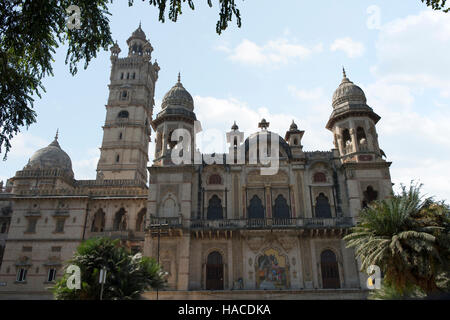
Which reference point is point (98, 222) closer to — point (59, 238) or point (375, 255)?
point (59, 238)

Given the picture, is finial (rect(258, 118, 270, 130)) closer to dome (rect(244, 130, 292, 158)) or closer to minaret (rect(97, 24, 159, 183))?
dome (rect(244, 130, 292, 158))

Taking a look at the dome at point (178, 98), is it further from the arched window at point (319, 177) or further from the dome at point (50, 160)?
the dome at point (50, 160)

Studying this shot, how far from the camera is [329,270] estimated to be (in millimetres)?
29344

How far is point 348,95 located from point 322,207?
11.3 metres

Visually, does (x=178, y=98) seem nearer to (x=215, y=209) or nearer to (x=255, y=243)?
(x=215, y=209)

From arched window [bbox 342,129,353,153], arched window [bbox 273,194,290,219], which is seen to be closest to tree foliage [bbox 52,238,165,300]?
arched window [bbox 273,194,290,219]

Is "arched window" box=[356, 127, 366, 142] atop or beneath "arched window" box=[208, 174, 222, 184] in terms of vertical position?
atop

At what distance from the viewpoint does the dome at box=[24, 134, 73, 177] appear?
45062 millimetres

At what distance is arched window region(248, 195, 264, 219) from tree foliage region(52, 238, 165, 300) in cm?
1177

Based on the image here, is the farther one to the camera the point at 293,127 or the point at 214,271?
the point at 293,127

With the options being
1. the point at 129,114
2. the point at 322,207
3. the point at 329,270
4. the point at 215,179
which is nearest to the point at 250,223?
the point at 215,179

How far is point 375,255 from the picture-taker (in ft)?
60.7

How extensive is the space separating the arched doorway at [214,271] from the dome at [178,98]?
1466 cm
